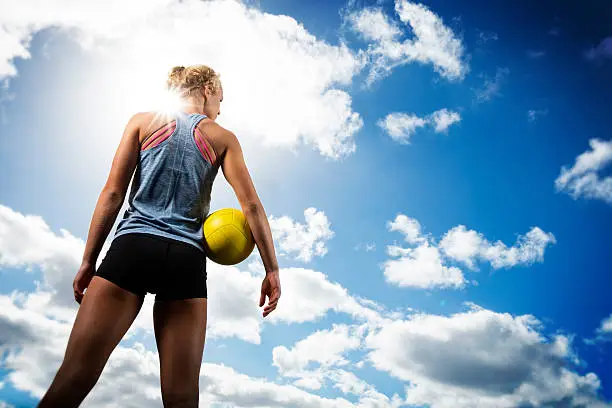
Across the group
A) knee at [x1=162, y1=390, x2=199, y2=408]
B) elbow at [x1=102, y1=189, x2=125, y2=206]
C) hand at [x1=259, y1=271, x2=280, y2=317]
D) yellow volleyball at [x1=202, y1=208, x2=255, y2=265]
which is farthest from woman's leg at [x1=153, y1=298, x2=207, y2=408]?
elbow at [x1=102, y1=189, x2=125, y2=206]

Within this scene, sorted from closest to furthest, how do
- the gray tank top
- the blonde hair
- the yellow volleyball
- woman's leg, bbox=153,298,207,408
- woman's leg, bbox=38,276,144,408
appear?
1. woman's leg, bbox=38,276,144,408
2. woman's leg, bbox=153,298,207,408
3. the gray tank top
4. the yellow volleyball
5. the blonde hair

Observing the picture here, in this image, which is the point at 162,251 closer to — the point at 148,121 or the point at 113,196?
the point at 113,196

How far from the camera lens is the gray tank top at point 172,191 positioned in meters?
3.69

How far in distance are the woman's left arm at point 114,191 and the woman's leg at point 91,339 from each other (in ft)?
1.27

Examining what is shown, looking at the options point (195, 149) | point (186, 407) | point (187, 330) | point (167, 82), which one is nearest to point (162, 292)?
point (187, 330)

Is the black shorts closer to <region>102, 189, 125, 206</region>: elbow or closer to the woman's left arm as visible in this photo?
the woman's left arm

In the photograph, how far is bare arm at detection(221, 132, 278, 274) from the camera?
3.96 m

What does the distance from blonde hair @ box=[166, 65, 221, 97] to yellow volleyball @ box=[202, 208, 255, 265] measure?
117 cm

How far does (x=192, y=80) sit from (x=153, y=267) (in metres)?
1.85

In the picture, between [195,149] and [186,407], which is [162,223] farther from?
[186,407]

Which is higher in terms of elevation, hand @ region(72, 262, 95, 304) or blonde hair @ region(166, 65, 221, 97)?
blonde hair @ region(166, 65, 221, 97)

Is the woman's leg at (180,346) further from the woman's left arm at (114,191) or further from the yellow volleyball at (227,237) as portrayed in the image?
the woman's left arm at (114,191)

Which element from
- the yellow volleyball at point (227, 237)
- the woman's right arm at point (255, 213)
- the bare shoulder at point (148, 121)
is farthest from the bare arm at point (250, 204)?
the bare shoulder at point (148, 121)

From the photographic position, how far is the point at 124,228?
12.1ft
